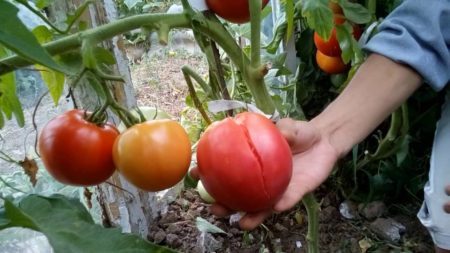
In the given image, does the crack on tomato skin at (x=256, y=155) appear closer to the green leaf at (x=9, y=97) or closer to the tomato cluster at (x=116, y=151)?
the tomato cluster at (x=116, y=151)

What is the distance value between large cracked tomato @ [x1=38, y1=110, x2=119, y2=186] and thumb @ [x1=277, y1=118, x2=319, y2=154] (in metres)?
0.24

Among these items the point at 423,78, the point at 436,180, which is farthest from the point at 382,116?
the point at 436,180

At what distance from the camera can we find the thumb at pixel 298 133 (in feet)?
2.19

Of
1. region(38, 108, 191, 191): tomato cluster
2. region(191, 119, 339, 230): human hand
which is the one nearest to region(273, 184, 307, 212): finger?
region(191, 119, 339, 230): human hand

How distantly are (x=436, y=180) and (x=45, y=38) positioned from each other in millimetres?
806

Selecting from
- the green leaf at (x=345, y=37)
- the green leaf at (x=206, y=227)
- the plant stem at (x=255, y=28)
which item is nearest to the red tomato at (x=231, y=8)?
the plant stem at (x=255, y=28)

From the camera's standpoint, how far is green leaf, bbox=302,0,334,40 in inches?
24.7

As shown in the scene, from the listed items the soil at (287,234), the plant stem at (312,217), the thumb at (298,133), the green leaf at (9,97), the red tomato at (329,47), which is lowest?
the soil at (287,234)

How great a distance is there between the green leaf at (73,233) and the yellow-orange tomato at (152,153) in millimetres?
87

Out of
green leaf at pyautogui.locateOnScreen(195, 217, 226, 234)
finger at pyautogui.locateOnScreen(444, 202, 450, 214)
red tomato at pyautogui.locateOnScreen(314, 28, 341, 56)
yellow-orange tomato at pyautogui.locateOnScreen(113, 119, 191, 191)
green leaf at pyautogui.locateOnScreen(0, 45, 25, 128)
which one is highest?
green leaf at pyautogui.locateOnScreen(0, 45, 25, 128)

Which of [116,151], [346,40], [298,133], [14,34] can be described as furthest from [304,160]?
[14,34]

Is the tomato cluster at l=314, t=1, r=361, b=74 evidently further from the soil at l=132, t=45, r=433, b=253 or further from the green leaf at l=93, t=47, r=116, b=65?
the green leaf at l=93, t=47, r=116, b=65

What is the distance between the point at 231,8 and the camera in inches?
23.8

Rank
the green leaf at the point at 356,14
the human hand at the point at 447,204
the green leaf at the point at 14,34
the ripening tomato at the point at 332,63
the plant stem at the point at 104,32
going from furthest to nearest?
1. the ripening tomato at the point at 332,63
2. the human hand at the point at 447,204
3. the green leaf at the point at 356,14
4. the plant stem at the point at 104,32
5. the green leaf at the point at 14,34
